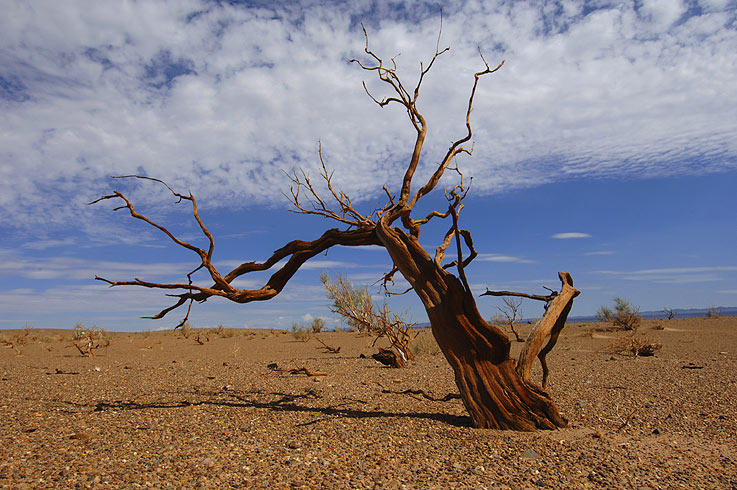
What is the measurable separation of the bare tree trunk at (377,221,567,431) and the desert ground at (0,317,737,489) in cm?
25

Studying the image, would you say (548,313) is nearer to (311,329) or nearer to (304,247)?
(304,247)

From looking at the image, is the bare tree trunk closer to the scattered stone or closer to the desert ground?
the desert ground

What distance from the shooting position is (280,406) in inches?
269

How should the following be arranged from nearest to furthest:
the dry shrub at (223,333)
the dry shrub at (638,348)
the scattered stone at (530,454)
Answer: the scattered stone at (530,454) → the dry shrub at (638,348) → the dry shrub at (223,333)

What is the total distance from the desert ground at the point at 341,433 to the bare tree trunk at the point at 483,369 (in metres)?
0.25

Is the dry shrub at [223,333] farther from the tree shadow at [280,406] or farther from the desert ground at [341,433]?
the tree shadow at [280,406]

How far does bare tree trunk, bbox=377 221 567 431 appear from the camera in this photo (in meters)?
5.57

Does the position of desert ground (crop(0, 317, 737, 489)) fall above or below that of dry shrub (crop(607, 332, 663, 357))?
below

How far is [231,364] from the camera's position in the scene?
37.6 ft

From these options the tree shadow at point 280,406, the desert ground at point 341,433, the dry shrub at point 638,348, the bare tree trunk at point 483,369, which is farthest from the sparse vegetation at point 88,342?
the dry shrub at point 638,348

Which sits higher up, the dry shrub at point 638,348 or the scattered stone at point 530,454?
the dry shrub at point 638,348

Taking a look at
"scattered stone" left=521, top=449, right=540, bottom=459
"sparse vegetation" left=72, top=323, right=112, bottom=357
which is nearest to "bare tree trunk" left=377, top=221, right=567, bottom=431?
"scattered stone" left=521, top=449, right=540, bottom=459

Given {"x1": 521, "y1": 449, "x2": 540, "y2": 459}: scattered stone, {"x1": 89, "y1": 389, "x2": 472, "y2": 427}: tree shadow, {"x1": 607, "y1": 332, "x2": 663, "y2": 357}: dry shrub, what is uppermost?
{"x1": 607, "y1": 332, "x2": 663, "y2": 357}: dry shrub

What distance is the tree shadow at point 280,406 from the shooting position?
620 centimetres
